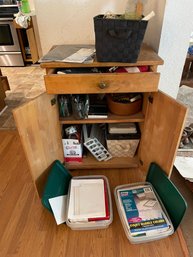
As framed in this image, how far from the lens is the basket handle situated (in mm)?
732

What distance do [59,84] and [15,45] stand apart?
8.63 ft

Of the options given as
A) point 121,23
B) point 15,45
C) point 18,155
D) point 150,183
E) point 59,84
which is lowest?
point 18,155

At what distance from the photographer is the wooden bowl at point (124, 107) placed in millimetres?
→ 1031

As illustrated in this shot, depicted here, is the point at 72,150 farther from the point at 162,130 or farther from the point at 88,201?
the point at 162,130

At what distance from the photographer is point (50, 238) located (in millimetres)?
915

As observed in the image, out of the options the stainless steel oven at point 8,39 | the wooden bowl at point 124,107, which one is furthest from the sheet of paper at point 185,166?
the stainless steel oven at point 8,39

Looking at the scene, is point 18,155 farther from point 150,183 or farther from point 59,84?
point 150,183

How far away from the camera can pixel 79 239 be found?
35.7 inches

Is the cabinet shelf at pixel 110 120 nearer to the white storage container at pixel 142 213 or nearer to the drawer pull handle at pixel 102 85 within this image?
the drawer pull handle at pixel 102 85

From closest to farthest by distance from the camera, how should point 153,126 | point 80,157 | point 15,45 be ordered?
1. point 153,126
2. point 80,157
3. point 15,45

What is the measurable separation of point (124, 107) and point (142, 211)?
53 centimetres

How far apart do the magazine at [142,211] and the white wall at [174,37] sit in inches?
24.7

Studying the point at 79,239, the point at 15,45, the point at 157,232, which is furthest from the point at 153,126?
the point at 15,45

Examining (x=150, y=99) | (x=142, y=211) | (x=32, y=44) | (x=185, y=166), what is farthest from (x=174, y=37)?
(x=32, y=44)
